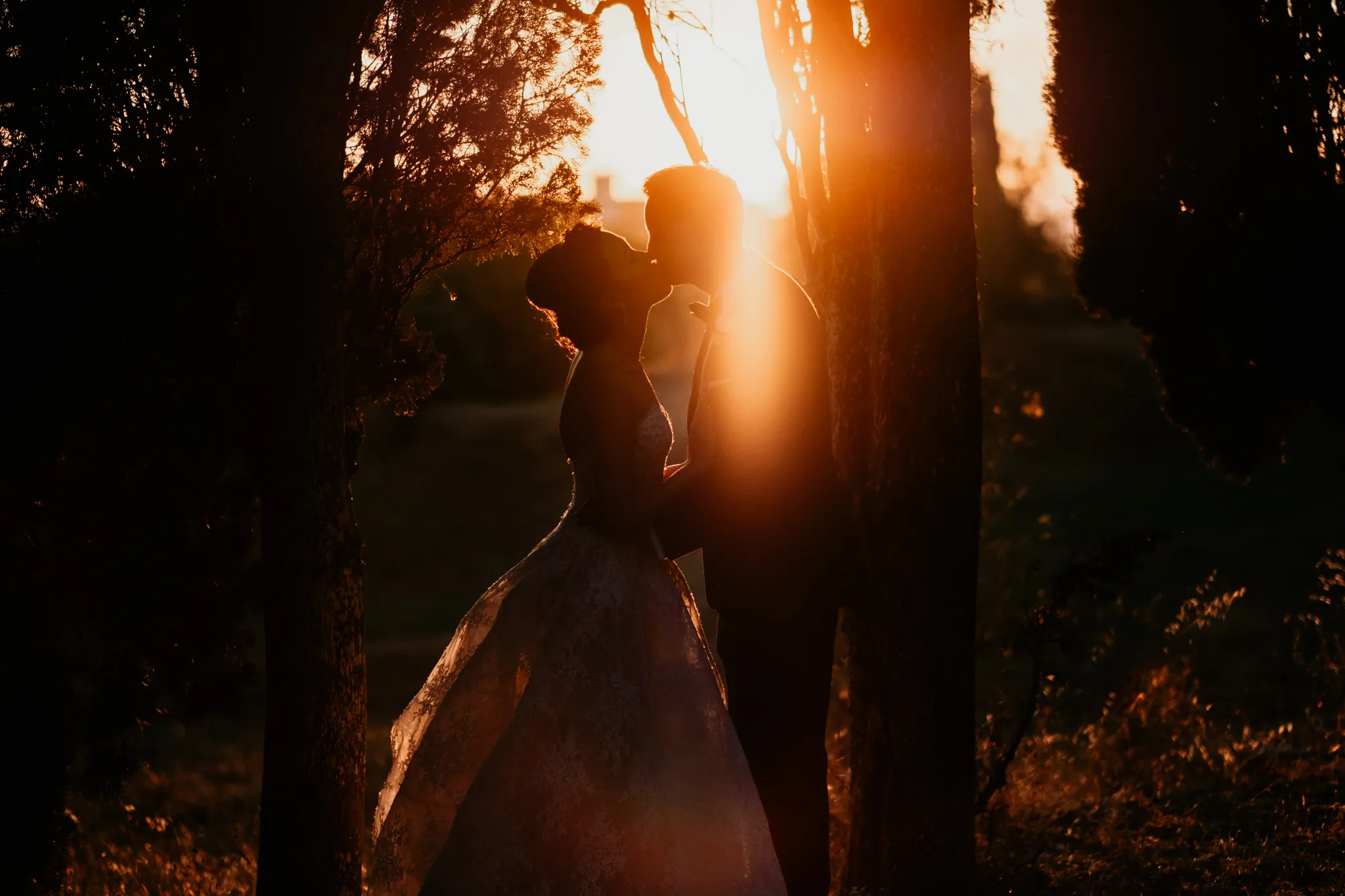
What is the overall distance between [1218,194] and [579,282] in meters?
5.80

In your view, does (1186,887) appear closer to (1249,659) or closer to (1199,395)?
(1199,395)

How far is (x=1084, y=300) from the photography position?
9375 millimetres

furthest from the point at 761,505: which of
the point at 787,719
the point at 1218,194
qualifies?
the point at 1218,194

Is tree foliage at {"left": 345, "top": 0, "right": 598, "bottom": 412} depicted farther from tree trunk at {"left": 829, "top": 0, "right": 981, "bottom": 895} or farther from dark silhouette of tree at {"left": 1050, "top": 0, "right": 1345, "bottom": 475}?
dark silhouette of tree at {"left": 1050, "top": 0, "right": 1345, "bottom": 475}

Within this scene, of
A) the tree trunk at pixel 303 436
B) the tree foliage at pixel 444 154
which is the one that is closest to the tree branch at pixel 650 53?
the tree foliage at pixel 444 154

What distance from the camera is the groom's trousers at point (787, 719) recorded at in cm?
434

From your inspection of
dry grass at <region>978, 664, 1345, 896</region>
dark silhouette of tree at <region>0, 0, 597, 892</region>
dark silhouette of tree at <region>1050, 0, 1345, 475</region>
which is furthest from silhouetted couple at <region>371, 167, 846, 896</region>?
dark silhouette of tree at <region>1050, 0, 1345, 475</region>

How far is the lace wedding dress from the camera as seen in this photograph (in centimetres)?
391

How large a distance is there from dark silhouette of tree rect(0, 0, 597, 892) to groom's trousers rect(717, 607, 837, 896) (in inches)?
84.8

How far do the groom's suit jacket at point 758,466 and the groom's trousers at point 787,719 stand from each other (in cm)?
10

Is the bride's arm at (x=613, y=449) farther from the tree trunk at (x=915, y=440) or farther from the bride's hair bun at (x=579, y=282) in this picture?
the tree trunk at (x=915, y=440)

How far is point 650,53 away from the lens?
7066 mm

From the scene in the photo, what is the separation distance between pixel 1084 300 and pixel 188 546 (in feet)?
21.6

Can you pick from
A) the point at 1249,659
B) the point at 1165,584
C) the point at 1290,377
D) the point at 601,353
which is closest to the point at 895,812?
the point at 601,353
